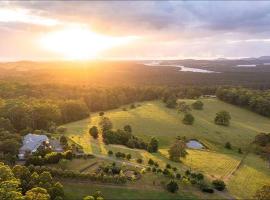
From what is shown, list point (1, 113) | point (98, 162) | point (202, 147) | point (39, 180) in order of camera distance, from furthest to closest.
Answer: point (1, 113) < point (202, 147) < point (98, 162) < point (39, 180)

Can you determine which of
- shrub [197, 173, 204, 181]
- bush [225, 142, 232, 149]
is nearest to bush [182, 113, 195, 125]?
bush [225, 142, 232, 149]

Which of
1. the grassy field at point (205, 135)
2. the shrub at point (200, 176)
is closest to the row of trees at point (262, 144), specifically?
the grassy field at point (205, 135)

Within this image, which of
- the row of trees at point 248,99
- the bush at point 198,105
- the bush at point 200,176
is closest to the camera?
the bush at point 200,176

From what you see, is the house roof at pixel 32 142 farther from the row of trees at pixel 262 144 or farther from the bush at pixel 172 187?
the row of trees at pixel 262 144

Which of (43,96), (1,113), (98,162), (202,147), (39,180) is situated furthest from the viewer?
(43,96)

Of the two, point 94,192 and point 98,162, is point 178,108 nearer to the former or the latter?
point 98,162

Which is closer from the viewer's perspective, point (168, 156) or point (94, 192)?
point (94, 192)

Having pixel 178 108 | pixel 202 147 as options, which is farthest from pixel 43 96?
pixel 202 147
